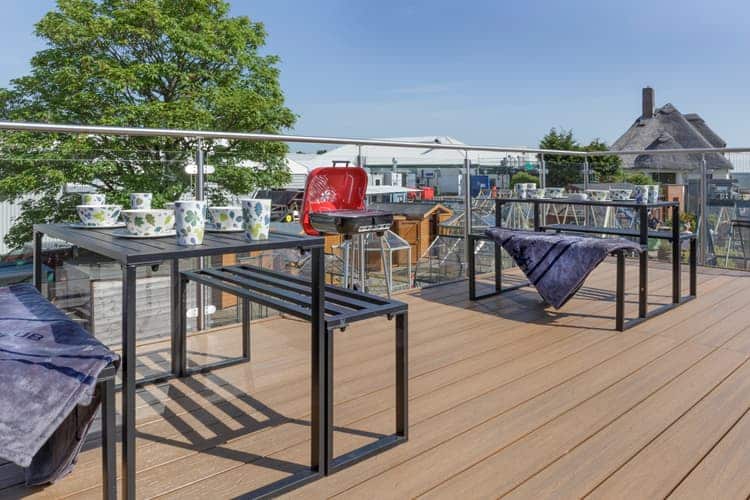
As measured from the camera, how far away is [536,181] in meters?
5.71

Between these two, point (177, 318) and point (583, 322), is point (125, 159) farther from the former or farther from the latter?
point (583, 322)

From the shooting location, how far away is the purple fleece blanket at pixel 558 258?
3193 mm

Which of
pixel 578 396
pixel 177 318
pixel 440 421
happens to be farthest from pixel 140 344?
pixel 578 396

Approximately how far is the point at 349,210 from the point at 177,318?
51.8 inches

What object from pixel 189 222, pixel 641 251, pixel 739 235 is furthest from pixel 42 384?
pixel 739 235

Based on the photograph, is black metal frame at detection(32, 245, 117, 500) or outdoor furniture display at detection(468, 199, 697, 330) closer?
black metal frame at detection(32, 245, 117, 500)

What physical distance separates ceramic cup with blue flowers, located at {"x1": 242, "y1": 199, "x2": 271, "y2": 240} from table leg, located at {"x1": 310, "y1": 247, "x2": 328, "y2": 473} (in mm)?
155

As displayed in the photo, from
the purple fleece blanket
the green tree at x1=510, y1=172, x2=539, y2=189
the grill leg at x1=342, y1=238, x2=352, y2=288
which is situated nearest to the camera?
the purple fleece blanket

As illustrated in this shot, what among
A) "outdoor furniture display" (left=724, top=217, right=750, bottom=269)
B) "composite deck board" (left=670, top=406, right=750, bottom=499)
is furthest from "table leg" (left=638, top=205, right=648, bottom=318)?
"outdoor furniture display" (left=724, top=217, right=750, bottom=269)

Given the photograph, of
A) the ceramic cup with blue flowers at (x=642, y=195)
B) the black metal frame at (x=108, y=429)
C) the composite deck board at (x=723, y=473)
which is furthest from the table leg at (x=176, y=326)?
the ceramic cup with blue flowers at (x=642, y=195)

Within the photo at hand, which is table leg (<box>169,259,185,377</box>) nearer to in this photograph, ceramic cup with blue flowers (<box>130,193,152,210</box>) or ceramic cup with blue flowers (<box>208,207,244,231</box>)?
ceramic cup with blue flowers (<box>130,193,152,210</box>)

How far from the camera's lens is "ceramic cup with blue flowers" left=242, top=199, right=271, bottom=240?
1.49m

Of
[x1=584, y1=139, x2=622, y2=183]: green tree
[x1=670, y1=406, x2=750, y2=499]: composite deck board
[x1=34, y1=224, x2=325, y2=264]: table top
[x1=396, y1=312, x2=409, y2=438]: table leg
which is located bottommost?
[x1=670, y1=406, x2=750, y2=499]: composite deck board

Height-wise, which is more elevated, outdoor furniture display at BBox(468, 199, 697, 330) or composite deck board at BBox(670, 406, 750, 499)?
outdoor furniture display at BBox(468, 199, 697, 330)
